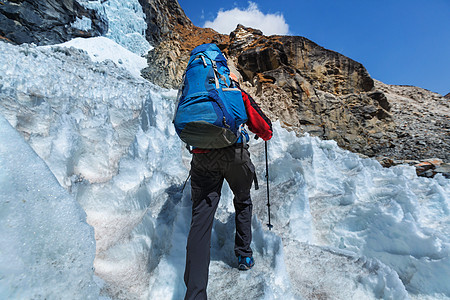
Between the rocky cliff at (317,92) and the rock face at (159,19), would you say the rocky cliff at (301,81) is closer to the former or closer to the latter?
the rocky cliff at (317,92)

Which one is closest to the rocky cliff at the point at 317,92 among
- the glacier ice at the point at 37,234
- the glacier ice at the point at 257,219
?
the glacier ice at the point at 257,219

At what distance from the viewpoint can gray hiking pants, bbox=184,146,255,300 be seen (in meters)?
1.66

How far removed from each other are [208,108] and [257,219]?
51.3 inches

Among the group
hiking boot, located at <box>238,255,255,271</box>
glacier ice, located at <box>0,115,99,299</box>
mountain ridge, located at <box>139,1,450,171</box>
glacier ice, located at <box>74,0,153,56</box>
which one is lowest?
hiking boot, located at <box>238,255,255,271</box>

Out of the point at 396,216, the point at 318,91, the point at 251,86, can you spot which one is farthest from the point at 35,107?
the point at 318,91

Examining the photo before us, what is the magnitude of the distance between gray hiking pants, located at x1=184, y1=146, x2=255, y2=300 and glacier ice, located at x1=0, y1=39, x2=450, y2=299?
291 millimetres

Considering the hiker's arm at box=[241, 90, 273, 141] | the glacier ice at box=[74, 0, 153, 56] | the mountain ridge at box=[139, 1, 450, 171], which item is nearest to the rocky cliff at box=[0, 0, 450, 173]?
the mountain ridge at box=[139, 1, 450, 171]

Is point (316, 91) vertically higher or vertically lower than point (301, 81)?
lower

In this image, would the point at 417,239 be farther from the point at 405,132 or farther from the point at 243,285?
the point at 405,132

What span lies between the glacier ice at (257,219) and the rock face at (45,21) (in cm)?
1948

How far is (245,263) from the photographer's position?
1.94m

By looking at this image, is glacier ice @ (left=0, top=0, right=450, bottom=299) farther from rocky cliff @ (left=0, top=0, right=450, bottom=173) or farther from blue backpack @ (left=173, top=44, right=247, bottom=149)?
rocky cliff @ (left=0, top=0, right=450, bottom=173)

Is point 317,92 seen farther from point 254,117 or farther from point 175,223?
point 175,223

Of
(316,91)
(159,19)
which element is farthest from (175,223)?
(159,19)
